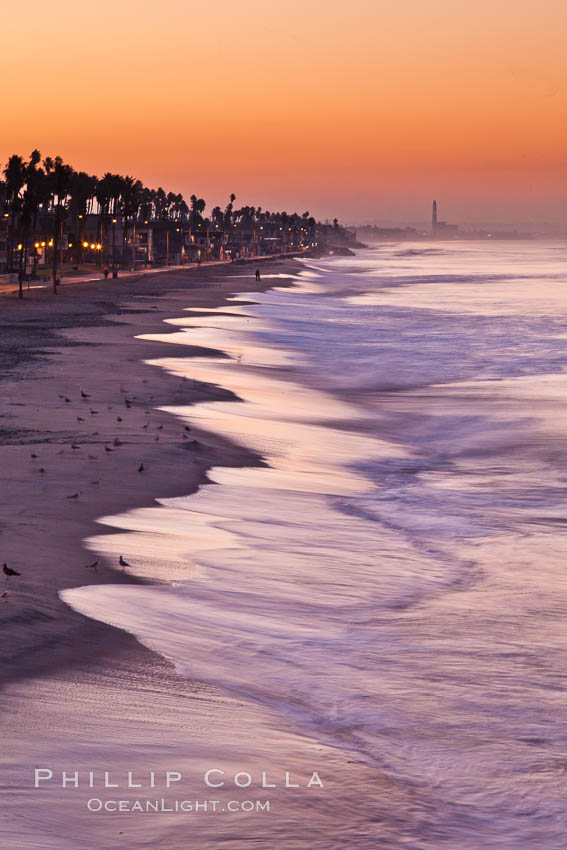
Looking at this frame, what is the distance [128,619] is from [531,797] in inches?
183

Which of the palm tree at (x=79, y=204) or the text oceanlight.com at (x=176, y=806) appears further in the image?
the palm tree at (x=79, y=204)

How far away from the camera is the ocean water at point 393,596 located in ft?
28.8

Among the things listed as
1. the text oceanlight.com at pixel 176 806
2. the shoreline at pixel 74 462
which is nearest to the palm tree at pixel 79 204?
the shoreline at pixel 74 462

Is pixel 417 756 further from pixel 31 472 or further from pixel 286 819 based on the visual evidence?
pixel 31 472

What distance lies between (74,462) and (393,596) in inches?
293

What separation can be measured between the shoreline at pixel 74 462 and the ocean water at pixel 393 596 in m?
0.50

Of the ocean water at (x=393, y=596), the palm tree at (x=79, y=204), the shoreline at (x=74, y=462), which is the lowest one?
the ocean water at (x=393, y=596)

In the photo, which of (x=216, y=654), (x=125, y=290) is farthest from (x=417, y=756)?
(x=125, y=290)

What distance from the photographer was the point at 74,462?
18.8 meters

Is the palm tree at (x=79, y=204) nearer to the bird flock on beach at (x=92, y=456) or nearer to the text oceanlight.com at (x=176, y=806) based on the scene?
the bird flock on beach at (x=92, y=456)

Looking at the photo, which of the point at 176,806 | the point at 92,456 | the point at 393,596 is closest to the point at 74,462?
the point at 92,456

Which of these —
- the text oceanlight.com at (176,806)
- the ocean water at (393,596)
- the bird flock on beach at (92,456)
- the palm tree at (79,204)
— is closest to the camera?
the text oceanlight.com at (176,806)

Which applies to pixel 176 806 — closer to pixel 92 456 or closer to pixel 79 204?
pixel 92 456

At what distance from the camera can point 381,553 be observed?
15.3 m
